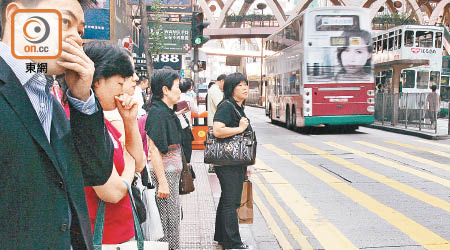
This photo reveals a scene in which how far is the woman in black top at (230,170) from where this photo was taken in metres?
4.56

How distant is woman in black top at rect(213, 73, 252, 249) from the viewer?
4.56 metres

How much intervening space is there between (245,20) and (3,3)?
58.2 m

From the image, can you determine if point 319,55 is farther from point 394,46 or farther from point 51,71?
point 51,71

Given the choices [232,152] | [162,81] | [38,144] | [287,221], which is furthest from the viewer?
[287,221]

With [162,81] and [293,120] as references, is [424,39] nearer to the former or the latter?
[293,120]

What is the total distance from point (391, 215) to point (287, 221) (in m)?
1.37

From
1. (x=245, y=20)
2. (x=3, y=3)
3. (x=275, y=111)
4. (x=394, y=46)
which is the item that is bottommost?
(x=275, y=111)

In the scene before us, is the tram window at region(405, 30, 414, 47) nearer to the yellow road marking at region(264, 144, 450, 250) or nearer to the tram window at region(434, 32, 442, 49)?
the tram window at region(434, 32, 442, 49)

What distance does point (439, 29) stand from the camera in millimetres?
21484

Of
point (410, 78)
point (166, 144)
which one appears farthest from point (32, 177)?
point (410, 78)

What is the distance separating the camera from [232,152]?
4508 millimetres

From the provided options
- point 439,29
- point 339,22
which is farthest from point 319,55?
point 439,29

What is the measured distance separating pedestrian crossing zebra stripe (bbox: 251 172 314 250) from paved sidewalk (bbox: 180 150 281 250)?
0.84ft

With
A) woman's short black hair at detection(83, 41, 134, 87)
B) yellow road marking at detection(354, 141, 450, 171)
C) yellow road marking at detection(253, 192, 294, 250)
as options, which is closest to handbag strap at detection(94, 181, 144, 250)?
woman's short black hair at detection(83, 41, 134, 87)
